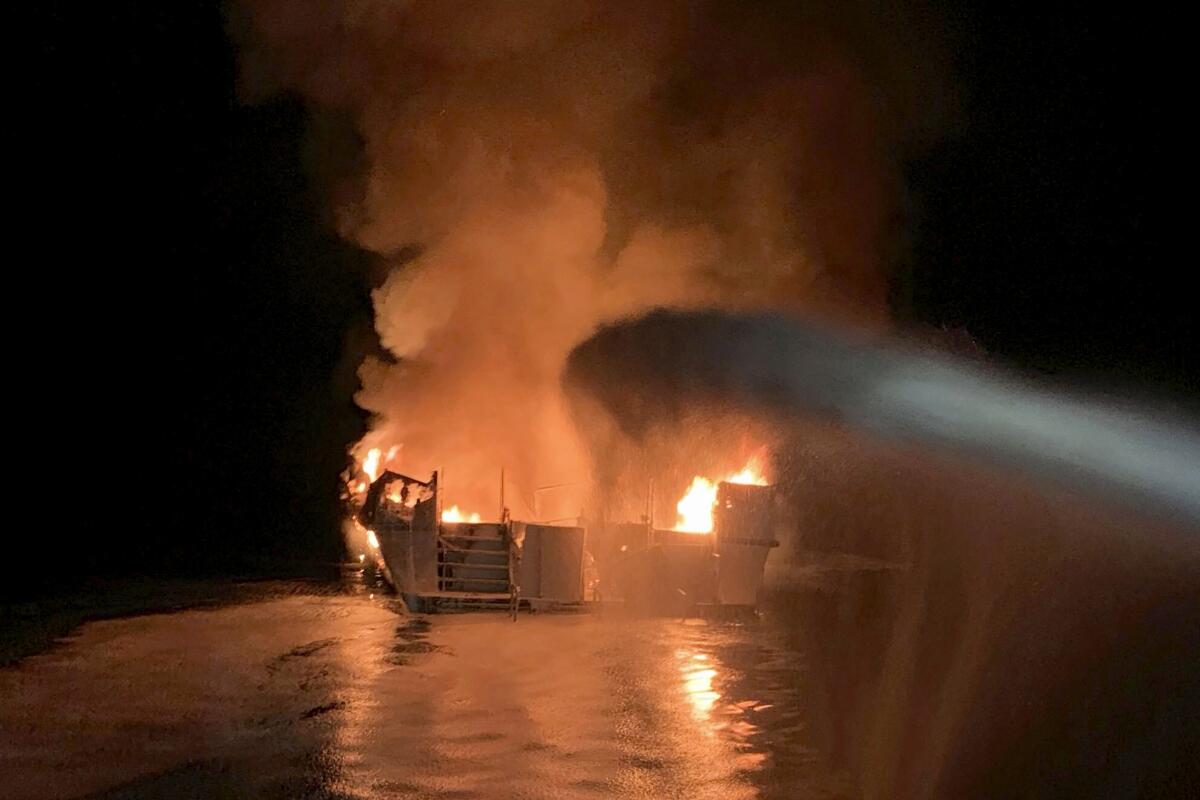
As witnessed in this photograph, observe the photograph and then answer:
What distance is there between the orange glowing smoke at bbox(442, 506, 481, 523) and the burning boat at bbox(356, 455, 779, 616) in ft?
19.0

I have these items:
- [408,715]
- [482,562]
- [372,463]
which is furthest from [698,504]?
[408,715]

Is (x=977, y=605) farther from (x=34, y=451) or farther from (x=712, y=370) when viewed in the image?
(x=34, y=451)

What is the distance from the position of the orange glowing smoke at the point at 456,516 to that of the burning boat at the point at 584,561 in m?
5.79

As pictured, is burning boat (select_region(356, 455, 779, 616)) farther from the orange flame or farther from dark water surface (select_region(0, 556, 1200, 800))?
the orange flame

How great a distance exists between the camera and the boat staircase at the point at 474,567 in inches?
811

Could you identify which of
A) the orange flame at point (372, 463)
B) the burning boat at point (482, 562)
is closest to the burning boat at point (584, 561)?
the burning boat at point (482, 562)

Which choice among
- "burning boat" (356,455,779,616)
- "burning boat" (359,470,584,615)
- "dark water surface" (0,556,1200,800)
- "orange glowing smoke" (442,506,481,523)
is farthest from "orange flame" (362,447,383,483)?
"dark water surface" (0,556,1200,800)

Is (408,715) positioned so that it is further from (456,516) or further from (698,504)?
(456,516)

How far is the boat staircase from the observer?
2059cm

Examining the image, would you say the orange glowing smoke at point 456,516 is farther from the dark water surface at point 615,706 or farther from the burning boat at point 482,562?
the dark water surface at point 615,706

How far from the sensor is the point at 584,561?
21.2 m

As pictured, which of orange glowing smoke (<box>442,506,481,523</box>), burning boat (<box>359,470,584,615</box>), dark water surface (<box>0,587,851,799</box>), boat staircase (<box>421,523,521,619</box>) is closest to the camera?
dark water surface (<box>0,587,851,799</box>)

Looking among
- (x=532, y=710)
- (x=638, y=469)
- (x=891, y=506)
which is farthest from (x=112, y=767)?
(x=891, y=506)

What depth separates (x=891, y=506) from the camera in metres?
39.0
